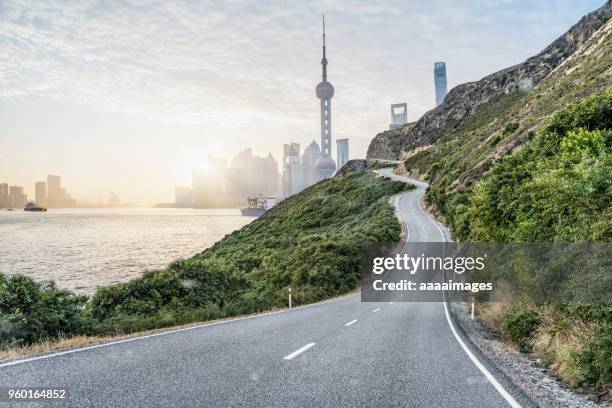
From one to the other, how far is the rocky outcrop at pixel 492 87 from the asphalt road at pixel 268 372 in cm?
11281

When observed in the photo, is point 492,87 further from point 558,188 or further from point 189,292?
point 189,292

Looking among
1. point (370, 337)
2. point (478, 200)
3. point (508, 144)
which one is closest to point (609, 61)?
point (508, 144)

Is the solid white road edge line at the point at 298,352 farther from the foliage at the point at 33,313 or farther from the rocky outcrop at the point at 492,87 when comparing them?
the rocky outcrop at the point at 492,87

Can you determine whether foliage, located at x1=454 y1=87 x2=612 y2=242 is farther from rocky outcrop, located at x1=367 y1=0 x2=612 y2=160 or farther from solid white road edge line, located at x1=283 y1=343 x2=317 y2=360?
rocky outcrop, located at x1=367 y1=0 x2=612 y2=160

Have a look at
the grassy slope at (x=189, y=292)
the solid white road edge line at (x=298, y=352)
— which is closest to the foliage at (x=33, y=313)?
the grassy slope at (x=189, y=292)

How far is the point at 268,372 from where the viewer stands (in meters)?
6.11

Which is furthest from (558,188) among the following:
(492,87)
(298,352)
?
(492,87)

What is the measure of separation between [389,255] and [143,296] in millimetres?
26201

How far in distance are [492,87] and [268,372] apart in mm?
131339

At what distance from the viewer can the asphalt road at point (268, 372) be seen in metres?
5.02

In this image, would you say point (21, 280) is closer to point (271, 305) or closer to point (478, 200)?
Answer: point (271, 305)

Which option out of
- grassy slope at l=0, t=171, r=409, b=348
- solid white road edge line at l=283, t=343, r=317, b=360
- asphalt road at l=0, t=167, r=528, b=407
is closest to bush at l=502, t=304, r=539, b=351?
asphalt road at l=0, t=167, r=528, b=407

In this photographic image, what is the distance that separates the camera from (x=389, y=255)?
3753 centimetres

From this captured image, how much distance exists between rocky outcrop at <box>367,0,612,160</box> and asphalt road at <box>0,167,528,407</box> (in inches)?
4441
